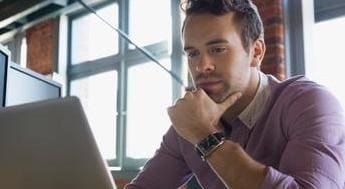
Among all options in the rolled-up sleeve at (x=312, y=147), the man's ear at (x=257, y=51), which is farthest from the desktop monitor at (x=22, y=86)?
the rolled-up sleeve at (x=312, y=147)

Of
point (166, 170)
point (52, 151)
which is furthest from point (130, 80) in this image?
point (52, 151)

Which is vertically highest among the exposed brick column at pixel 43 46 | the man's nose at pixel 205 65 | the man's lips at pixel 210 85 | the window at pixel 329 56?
the exposed brick column at pixel 43 46

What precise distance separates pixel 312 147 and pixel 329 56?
1.90m

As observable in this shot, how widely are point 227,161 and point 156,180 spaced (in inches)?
15.9

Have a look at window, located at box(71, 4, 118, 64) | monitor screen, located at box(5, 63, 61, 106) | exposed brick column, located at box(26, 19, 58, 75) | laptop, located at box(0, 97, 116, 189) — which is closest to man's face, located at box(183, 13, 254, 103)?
laptop, located at box(0, 97, 116, 189)

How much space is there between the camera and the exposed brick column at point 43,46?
5129 mm

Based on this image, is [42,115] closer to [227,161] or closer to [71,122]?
[71,122]

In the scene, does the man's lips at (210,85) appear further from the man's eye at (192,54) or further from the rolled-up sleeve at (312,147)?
the rolled-up sleeve at (312,147)

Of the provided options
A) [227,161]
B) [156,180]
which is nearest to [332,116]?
[227,161]

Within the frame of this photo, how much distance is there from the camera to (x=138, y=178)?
127 cm

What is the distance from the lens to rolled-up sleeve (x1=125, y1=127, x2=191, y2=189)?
127 centimetres

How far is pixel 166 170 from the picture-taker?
130 cm

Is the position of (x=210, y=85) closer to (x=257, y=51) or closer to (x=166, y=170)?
(x=257, y=51)

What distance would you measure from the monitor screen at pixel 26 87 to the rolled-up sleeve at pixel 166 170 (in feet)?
2.38
